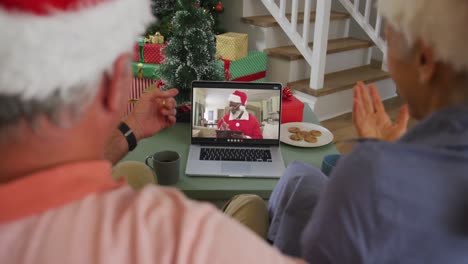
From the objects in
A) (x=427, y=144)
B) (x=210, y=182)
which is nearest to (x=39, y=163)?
(x=427, y=144)

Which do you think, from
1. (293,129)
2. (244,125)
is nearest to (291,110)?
(293,129)

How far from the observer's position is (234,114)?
57.8 inches

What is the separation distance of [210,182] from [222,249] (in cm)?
76

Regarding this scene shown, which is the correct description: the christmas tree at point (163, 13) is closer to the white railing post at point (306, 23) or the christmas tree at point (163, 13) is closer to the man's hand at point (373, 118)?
the white railing post at point (306, 23)

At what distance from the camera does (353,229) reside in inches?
27.1

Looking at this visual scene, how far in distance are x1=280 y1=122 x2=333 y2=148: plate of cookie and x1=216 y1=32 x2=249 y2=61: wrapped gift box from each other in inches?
64.7

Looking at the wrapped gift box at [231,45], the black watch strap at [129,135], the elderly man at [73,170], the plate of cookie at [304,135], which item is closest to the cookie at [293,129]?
the plate of cookie at [304,135]

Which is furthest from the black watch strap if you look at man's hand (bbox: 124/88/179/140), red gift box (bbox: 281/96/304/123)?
red gift box (bbox: 281/96/304/123)

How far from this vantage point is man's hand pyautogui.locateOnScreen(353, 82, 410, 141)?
1.11 meters

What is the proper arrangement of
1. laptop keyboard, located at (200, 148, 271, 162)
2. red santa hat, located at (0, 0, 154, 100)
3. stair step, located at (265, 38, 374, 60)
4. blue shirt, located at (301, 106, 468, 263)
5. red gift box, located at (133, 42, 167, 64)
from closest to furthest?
red santa hat, located at (0, 0, 154, 100) < blue shirt, located at (301, 106, 468, 263) < laptop keyboard, located at (200, 148, 271, 162) < red gift box, located at (133, 42, 167, 64) < stair step, located at (265, 38, 374, 60)

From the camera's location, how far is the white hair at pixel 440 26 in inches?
26.3

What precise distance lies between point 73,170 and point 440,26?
0.58 m

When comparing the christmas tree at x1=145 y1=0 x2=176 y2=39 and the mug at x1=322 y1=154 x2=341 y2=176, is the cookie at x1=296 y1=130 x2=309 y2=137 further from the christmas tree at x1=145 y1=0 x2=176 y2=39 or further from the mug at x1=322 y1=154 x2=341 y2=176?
the christmas tree at x1=145 y1=0 x2=176 y2=39

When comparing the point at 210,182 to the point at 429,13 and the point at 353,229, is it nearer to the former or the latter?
the point at 353,229
